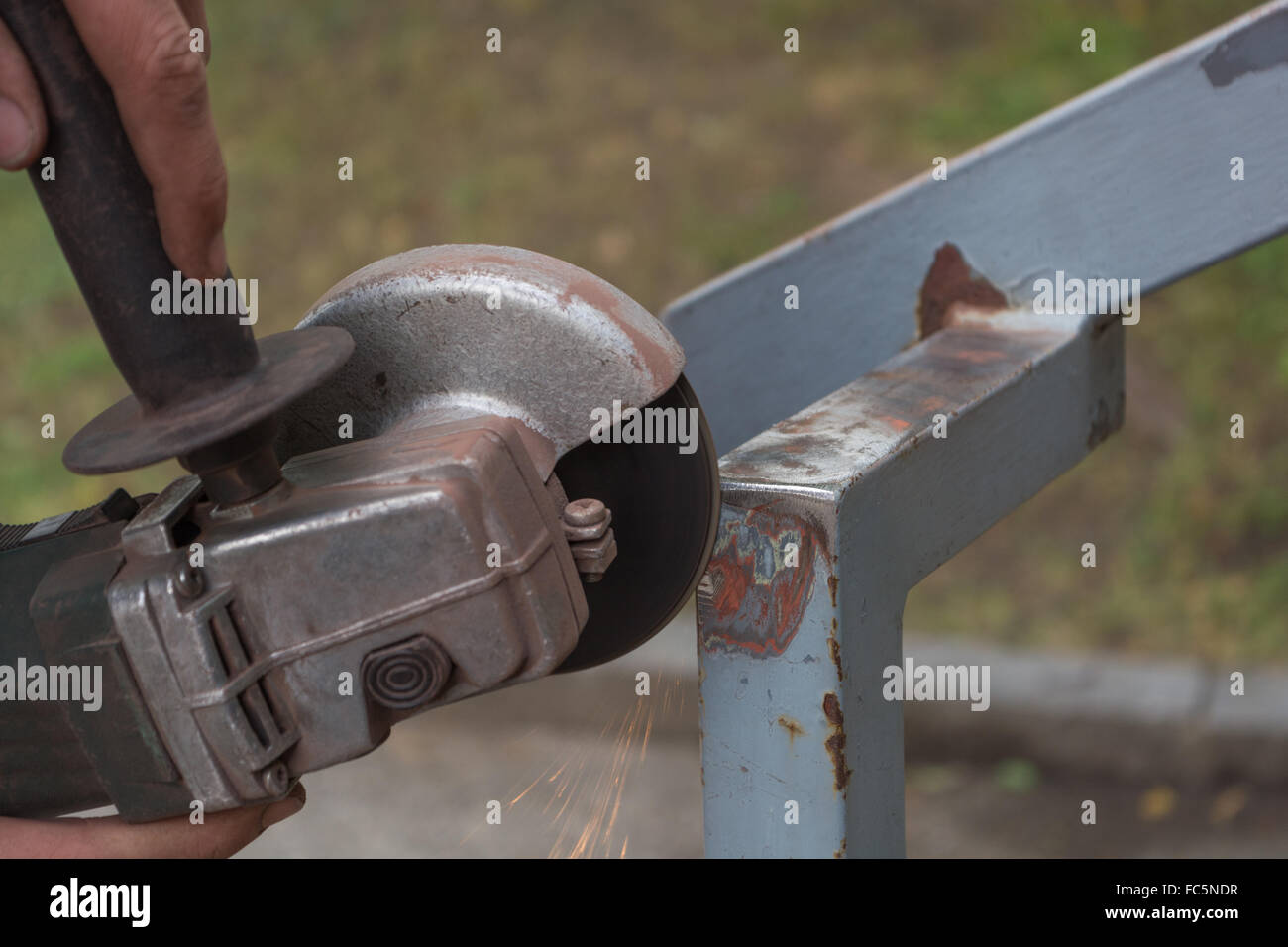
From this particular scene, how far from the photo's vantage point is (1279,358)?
416cm

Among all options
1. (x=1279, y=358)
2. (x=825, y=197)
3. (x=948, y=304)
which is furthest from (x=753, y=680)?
(x=825, y=197)

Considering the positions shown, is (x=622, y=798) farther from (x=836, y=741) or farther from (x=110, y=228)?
(x=110, y=228)

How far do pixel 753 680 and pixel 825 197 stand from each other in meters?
Result: 4.00

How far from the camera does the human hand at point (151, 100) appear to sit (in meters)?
0.99

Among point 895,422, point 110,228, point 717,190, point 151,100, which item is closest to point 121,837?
point 110,228

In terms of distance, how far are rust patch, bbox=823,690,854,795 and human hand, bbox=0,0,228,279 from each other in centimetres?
70

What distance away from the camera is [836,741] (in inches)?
49.0

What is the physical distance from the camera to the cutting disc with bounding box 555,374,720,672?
1277 millimetres

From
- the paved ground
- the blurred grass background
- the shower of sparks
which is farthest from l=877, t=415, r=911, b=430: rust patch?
the blurred grass background


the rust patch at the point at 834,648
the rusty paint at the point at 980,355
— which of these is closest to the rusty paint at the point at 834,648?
the rust patch at the point at 834,648

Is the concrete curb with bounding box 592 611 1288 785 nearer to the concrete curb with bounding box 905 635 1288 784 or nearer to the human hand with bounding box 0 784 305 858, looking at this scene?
the concrete curb with bounding box 905 635 1288 784

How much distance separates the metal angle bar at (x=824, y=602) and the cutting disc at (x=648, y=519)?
0.03 meters

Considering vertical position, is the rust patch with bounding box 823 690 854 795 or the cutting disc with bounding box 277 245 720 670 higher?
the cutting disc with bounding box 277 245 720 670
